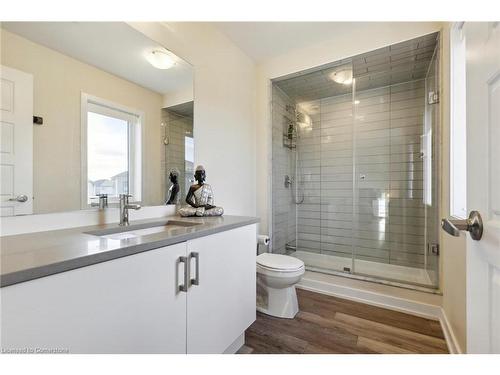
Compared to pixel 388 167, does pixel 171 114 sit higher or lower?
higher

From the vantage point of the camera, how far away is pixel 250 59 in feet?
8.39

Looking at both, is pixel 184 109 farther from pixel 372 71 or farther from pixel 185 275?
pixel 372 71

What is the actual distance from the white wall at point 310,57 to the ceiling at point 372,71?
7cm

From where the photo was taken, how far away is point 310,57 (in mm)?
2359

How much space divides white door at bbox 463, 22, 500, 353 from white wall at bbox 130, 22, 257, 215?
1.62m

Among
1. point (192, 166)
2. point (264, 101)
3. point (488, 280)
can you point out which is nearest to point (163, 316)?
point (488, 280)

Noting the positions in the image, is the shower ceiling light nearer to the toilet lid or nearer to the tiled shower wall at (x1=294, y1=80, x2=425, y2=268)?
the tiled shower wall at (x1=294, y1=80, x2=425, y2=268)

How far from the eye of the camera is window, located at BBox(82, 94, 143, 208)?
1.23m

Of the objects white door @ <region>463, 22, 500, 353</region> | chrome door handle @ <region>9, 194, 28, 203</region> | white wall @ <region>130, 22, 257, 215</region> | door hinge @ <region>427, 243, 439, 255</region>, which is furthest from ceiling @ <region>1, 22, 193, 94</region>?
door hinge @ <region>427, 243, 439, 255</region>

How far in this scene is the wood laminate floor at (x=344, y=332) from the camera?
56.7 inches

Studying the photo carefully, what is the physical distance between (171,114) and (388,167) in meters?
2.57

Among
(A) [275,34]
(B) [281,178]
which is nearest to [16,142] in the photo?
(A) [275,34]

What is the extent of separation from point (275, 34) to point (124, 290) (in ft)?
7.88
